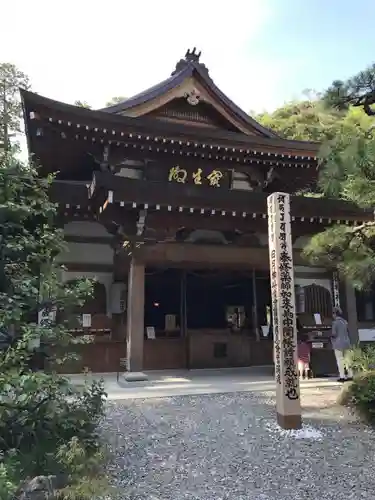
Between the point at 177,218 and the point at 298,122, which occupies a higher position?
the point at 298,122

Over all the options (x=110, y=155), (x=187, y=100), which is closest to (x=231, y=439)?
(x=110, y=155)

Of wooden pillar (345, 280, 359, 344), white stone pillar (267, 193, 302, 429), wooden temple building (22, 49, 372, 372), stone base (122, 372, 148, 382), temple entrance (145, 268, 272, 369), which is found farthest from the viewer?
temple entrance (145, 268, 272, 369)

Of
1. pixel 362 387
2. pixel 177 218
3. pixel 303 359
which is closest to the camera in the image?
pixel 362 387

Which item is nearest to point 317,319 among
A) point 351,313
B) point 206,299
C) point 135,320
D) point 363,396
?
point 351,313

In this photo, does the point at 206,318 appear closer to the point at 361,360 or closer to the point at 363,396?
the point at 361,360

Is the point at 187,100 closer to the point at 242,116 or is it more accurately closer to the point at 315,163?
the point at 242,116

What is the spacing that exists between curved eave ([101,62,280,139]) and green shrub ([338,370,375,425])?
30.1ft

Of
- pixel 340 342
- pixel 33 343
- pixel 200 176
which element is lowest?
pixel 340 342

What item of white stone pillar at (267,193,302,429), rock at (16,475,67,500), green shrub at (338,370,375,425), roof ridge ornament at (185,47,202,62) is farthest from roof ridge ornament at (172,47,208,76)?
rock at (16,475,67,500)

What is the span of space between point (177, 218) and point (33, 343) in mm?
6174

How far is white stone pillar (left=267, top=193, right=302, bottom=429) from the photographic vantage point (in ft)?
18.8

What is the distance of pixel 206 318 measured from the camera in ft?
45.3

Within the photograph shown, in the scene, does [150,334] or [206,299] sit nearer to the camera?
[150,334]

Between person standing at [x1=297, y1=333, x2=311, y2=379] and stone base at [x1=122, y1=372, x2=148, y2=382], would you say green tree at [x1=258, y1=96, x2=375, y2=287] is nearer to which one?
person standing at [x1=297, y1=333, x2=311, y2=379]
